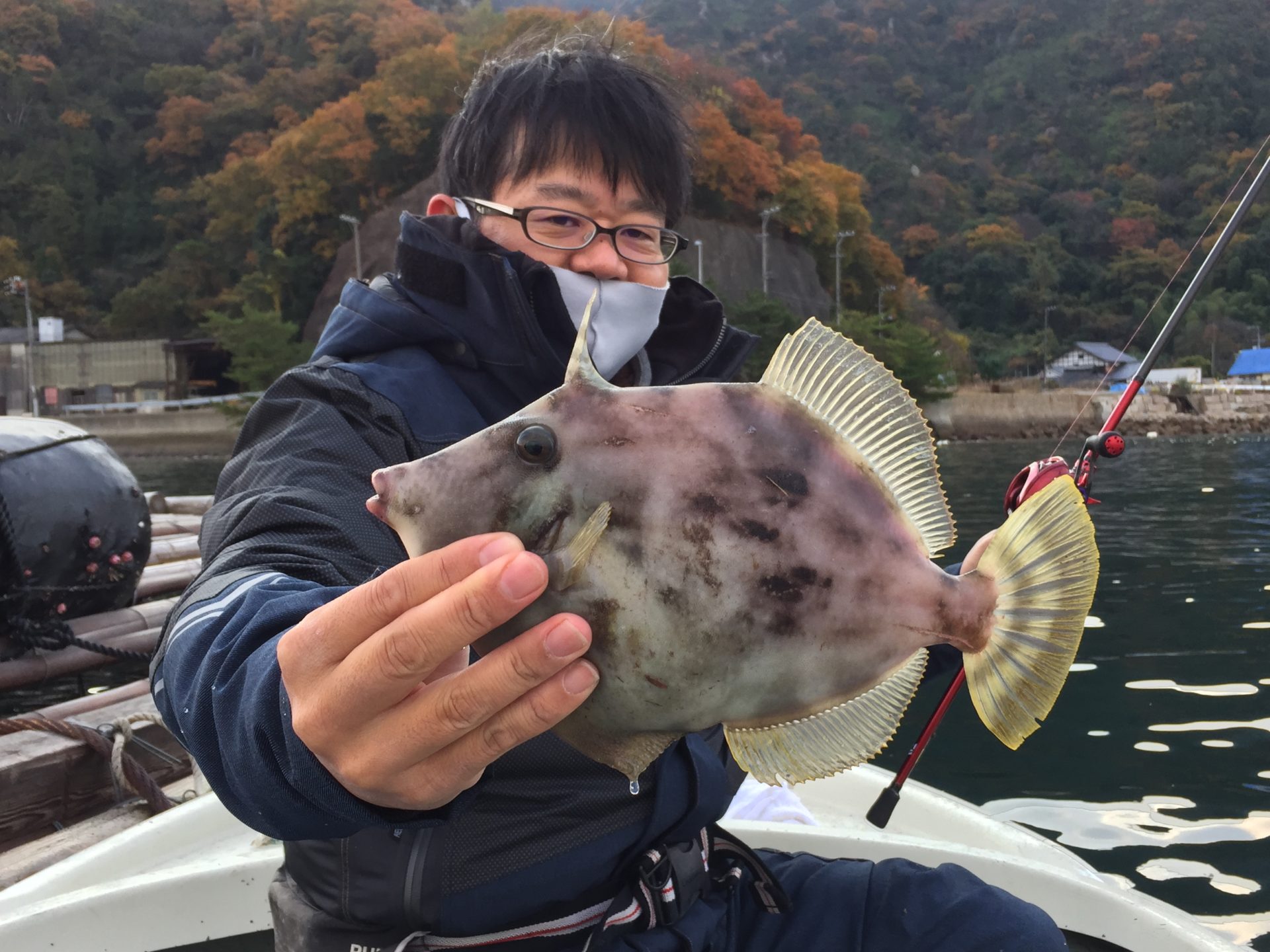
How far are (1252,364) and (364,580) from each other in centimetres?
7948

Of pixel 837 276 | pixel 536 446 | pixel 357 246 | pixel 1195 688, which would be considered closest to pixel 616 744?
pixel 536 446

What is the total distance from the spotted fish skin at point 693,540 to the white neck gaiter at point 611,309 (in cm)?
94

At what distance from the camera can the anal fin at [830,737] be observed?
161 cm

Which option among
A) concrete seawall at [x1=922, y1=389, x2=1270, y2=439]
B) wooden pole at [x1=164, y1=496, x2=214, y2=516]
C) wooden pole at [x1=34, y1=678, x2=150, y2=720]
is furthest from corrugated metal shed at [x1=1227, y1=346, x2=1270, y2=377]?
wooden pole at [x1=34, y1=678, x2=150, y2=720]

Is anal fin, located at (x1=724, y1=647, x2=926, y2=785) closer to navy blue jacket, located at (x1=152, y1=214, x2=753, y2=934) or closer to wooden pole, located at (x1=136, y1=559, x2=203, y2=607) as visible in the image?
navy blue jacket, located at (x1=152, y1=214, x2=753, y2=934)

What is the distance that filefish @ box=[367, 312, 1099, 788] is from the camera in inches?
54.4

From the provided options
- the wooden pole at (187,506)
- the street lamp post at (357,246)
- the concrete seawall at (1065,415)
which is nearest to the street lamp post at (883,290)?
the concrete seawall at (1065,415)

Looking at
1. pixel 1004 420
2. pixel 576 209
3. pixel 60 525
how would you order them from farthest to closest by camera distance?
pixel 1004 420 < pixel 60 525 < pixel 576 209

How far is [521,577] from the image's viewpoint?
45.8 inches

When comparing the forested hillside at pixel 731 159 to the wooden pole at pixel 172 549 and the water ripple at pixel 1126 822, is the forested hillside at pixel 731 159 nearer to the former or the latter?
the wooden pole at pixel 172 549

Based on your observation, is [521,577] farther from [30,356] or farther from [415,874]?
[30,356]

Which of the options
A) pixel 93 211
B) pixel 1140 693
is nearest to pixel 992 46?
pixel 93 211

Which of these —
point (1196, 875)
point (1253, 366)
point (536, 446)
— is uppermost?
point (536, 446)

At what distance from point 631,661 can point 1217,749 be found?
22.8ft
